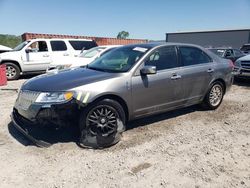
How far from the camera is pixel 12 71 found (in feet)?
35.7

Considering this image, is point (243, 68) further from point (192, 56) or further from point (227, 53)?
point (192, 56)

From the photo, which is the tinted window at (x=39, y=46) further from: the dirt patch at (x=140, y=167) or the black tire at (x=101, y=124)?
the dirt patch at (x=140, y=167)

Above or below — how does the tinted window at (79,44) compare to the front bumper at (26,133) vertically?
above

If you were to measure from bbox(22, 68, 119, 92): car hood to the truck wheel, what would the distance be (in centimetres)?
737

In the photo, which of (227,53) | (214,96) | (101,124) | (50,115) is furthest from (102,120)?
(227,53)

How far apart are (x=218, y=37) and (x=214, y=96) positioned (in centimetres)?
3406

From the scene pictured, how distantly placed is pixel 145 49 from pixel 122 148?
1.86 m

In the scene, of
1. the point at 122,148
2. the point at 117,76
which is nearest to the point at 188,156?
the point at 122,148

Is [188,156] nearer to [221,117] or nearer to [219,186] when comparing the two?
[219,186]

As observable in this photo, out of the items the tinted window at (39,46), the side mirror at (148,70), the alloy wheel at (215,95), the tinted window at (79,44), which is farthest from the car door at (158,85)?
the tinted window at (39,46)

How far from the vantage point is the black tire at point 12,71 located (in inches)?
425

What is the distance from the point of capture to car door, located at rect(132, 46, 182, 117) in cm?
431

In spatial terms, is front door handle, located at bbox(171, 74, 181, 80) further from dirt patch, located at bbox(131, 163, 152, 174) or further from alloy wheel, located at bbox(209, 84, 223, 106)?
dirt patch, located at bbox(131, 163, 152, 174)

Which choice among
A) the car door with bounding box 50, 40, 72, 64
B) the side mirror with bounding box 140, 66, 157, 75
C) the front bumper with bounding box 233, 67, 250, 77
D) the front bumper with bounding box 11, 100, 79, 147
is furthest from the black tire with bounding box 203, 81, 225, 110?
the car door with bounding box 50, 40, 72, 64
